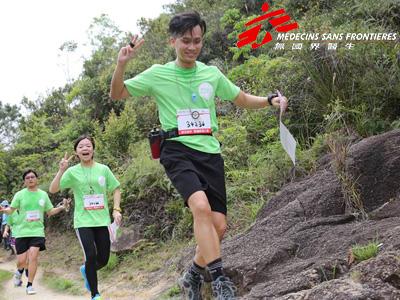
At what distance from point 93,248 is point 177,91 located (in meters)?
2.93

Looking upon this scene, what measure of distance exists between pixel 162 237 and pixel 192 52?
6692 mm

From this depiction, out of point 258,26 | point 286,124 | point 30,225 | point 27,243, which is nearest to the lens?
point 286,124

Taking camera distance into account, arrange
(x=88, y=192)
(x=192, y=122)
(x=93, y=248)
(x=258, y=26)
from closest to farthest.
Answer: (x=192, y=122)
(x=93, y=248)
(x=88, y=192)
(x=258, y=26)

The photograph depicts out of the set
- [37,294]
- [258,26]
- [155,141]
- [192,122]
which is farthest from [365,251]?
[258,26]

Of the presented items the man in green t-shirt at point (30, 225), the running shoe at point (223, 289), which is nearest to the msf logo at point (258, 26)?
the man in green t-shirt at point (30, 225)

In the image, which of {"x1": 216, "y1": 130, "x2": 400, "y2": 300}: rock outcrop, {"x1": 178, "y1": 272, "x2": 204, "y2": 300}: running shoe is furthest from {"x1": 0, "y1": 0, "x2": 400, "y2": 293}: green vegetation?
{"x1": 178, "y1": 272, "x2": 204, "y2": 300}: running shoe

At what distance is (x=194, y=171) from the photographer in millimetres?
3916

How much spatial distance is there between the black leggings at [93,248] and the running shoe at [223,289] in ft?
9.70

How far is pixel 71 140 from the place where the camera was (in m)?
22.4

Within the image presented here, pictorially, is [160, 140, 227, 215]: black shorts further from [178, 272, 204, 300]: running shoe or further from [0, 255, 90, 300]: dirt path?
[0, 255, 90, 300]: dirt path

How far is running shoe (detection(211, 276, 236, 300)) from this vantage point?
139 inches

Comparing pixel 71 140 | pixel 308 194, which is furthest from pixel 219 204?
pixel 71 140

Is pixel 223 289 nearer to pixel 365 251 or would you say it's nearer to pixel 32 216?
pixel 365 251

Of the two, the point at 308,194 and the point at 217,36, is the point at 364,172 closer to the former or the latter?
the point at 308,194
